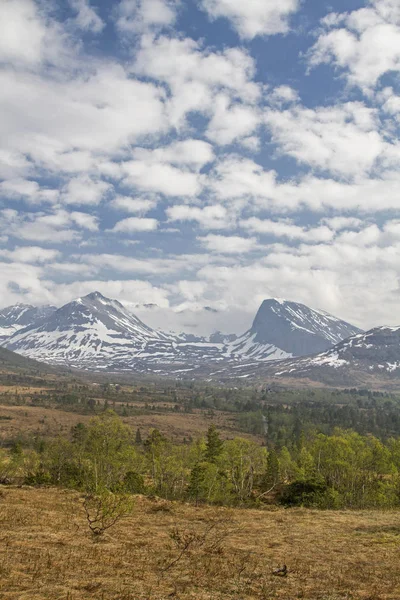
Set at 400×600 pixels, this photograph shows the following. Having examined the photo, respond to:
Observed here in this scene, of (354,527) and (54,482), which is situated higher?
(354,527)

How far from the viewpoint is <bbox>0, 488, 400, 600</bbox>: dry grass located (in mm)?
17234

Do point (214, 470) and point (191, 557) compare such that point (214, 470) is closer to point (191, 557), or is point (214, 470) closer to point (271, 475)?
point (271, 475)

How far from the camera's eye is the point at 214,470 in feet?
217

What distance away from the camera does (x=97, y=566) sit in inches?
803

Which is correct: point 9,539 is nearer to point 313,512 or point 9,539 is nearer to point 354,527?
point 354,527

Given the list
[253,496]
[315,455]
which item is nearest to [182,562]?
[253,496]

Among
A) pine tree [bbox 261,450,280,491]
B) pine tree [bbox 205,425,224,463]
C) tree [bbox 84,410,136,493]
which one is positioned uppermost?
tree [bbox 84,410,136,493]

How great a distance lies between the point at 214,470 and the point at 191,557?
145 ft

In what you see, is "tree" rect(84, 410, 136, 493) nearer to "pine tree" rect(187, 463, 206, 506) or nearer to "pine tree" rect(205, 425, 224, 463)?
→ "pine tree" rect(187, 463, 206, 506)

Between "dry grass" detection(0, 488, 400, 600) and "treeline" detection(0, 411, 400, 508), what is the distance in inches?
912

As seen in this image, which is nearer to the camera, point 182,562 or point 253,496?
point 182,562

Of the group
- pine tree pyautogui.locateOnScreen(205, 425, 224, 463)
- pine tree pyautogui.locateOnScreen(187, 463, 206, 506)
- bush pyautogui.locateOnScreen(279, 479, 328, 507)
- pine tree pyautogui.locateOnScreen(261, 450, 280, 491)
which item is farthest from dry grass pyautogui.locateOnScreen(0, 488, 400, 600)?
pine tree pyautogui.locateOnScreen(261, 450, 280, 491)

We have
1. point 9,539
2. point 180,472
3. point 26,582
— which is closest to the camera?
point 26,582

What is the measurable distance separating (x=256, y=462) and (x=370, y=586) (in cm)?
5744
